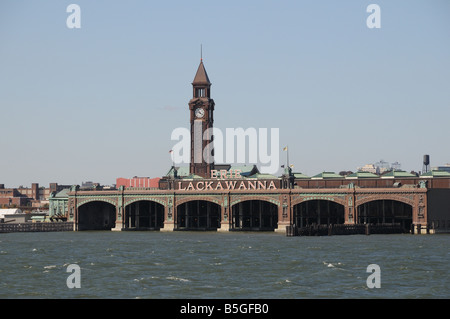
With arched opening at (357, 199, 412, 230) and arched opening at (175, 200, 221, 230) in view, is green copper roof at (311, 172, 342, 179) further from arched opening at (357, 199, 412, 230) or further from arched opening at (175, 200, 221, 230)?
arched opening at (175, 200, 221, 230)

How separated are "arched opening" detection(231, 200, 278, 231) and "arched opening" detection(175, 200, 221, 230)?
4.92 m

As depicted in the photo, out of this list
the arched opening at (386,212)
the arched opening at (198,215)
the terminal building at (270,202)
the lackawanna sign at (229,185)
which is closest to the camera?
the terminal building at (270,202)

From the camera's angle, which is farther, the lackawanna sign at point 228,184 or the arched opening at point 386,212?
the lackawanna sign at point 228,184

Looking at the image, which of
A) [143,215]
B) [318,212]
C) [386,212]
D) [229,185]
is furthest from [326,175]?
[143,215]

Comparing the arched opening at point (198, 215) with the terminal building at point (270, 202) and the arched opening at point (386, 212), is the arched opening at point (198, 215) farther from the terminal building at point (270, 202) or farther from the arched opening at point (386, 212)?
the arched opening at point (386, 212)

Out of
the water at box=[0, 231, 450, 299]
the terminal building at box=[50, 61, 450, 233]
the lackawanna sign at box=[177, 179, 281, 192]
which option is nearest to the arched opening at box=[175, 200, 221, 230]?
the terminal building at box=[50, 61, 450, 233]

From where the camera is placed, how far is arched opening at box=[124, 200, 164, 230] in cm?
19425

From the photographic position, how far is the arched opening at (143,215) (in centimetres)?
19425

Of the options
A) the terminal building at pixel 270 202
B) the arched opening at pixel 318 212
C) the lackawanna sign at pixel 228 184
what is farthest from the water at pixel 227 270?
the arched opening at pixel 318 212

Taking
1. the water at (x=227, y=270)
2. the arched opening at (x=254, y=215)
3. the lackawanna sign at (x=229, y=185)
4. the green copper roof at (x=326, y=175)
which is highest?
the green copper roof at (x=326, y=175)

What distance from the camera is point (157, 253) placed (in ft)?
349

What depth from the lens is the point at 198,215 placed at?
189500mm

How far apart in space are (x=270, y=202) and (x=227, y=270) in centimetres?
9716

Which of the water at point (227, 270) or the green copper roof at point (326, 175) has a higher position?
the green copper roof at point (326, 175)
